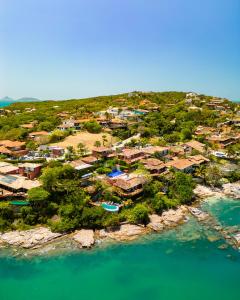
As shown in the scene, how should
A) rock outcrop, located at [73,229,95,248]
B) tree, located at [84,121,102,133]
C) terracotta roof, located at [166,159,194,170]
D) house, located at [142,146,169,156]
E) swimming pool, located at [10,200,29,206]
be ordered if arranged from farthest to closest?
tree, located at [84,121,102,133]
house, located at [142,146,169,156]
terracotta roof, located at [166,159,194,170]
swimming pool, located at [10,200,29,206]
rock outcrop, located at [73,229,95,248]

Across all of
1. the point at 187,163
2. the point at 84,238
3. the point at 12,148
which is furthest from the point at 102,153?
the point at 84,238

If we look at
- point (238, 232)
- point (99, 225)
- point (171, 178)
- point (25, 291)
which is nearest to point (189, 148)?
point (171, 178)

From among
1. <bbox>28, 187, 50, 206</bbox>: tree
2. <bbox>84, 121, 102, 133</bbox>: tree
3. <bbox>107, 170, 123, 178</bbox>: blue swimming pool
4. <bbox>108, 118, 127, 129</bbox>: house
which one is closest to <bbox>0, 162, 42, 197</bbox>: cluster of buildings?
<bbox>28, 187, 50, 206</bbox>: tree

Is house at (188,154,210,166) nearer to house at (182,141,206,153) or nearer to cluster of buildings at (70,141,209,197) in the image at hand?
cluster of buildings at (70,141,209,197)

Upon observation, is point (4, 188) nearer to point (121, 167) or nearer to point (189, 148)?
point (121, 167)

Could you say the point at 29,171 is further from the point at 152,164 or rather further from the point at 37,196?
the point at 152,164

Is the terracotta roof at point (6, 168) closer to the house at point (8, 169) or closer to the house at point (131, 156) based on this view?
the house at point (8, 169)

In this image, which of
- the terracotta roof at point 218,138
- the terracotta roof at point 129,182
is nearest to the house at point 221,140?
the terracotta roof at point 218,138
